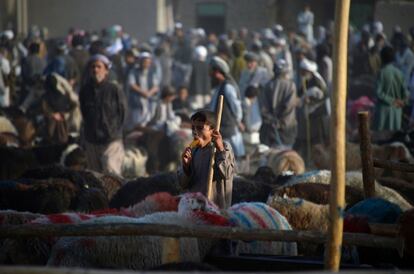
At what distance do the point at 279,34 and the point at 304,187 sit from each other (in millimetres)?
23711

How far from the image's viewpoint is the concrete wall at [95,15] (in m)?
38.6

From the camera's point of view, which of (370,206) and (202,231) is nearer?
(202,231)

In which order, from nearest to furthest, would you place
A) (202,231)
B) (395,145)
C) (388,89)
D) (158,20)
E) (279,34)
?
(202,231) → (395,145) → (388,89) → (279,34) → (158,20)

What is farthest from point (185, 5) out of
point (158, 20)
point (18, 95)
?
point (18, 95)

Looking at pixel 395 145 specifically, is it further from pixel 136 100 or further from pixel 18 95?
pixel 18 95

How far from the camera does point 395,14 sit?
3550 centimetres

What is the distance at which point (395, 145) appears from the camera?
49.2 ft

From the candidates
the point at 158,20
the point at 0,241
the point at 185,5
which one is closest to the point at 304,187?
the point at 0,241

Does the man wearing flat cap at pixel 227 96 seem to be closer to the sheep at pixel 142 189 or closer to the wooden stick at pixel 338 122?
the sheep at pixel 142 189

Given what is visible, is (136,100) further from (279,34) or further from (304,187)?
(279,34)

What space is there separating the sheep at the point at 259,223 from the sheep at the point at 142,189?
362cm

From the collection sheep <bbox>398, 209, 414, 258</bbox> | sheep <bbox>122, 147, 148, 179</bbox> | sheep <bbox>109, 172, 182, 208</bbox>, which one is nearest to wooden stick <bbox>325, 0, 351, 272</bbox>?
sheep <bbox>398, 209, 414, 258</bbox>

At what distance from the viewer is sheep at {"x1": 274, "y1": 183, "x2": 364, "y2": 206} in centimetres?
1073

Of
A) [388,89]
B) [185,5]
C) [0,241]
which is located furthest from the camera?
[185,5]
